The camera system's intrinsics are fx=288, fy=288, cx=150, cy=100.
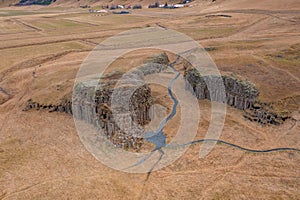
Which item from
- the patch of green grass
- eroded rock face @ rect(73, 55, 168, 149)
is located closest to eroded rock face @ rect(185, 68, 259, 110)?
eroded rock face @ rect(73, 55, 168, 149)

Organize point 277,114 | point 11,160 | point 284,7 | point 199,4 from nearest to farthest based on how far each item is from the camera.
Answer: point 11,160, point 277,114, point 284,7, point 199,4

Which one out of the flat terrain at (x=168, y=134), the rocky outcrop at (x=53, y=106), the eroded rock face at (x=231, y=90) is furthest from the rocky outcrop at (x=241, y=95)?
the rocky outcrop at (x=53, y=106)

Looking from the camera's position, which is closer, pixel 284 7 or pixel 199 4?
pixel 284 7

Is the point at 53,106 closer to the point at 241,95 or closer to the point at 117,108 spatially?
the point at 117,108

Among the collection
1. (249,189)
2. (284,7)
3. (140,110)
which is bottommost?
(249,189)

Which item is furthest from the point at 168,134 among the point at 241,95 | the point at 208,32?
the point at 208,32

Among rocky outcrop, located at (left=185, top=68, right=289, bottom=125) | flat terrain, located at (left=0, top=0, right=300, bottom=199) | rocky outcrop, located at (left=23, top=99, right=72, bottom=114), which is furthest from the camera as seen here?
rocky outcrop, located at (left=23, top=99, right=72, bottom=114)

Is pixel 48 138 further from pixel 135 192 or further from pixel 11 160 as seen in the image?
pixel 135 192

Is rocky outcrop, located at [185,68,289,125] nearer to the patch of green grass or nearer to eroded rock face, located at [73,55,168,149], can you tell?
eroded rock face, located at [73,55,168,149]

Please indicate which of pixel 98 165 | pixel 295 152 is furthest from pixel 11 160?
pixel 295 152
